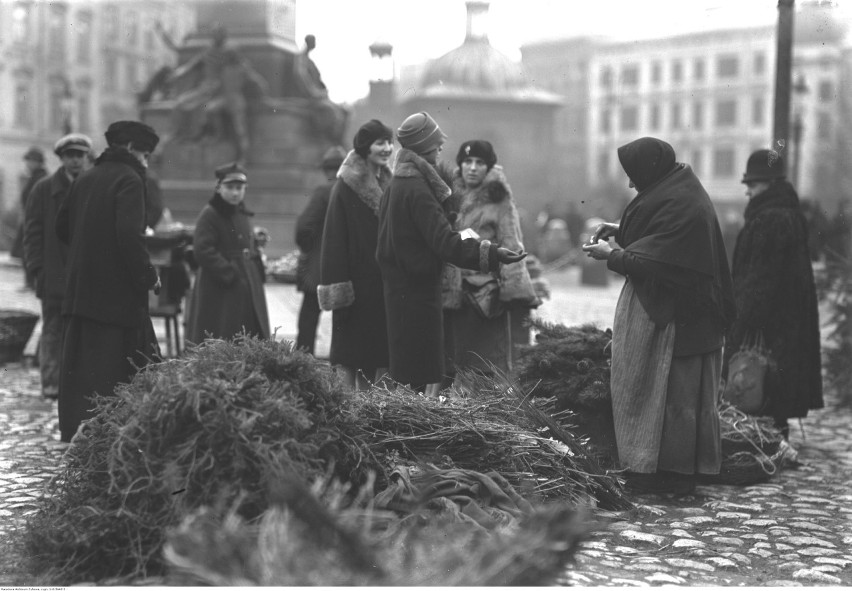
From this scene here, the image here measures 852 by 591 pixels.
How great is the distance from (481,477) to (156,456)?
4.60 feet

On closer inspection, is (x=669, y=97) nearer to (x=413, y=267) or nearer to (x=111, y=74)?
(x=111, y=74)

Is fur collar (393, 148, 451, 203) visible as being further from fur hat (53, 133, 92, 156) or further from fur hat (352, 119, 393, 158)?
fur hat (53, 133, 92, 156)

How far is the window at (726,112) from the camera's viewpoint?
82.4 metres

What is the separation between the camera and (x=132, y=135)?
7.18 metres

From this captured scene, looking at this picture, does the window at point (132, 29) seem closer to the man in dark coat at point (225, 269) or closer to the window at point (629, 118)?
the window at point (629, 118)

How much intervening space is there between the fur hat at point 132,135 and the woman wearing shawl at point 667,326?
280 centimetres

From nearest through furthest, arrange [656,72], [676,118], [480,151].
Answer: [480,151] < [656,72] < [676,118]

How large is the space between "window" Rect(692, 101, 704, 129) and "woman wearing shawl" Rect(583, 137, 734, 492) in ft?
264

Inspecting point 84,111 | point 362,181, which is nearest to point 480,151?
point 362,181

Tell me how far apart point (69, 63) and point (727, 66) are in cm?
4374

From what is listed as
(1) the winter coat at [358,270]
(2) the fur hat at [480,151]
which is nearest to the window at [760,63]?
(2) the fur hat at [480,151]

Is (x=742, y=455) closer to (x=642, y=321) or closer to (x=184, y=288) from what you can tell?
(x=642, y=321)

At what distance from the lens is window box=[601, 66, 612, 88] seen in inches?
3334

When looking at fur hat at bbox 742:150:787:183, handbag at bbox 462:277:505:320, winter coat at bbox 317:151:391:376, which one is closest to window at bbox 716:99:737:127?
fur hat at bbox 742:150:787:183
